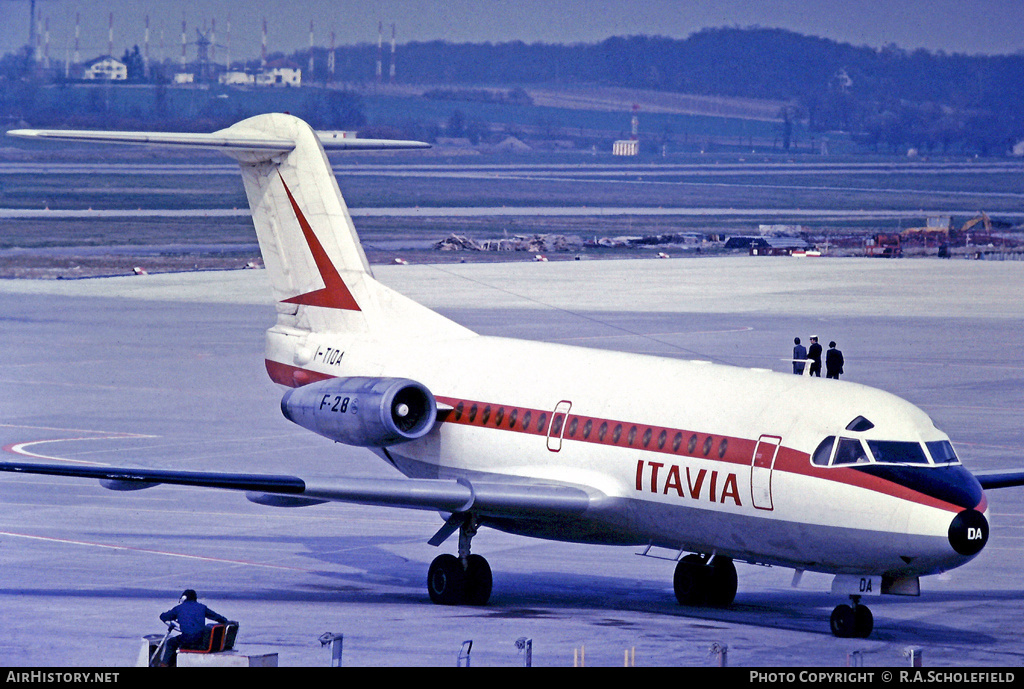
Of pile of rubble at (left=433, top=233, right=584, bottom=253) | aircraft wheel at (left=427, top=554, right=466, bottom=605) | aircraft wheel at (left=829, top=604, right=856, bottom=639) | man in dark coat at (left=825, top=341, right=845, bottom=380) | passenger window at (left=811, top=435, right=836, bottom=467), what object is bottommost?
pile of rubble at (left=433, top=233, right=584, bottom=253)

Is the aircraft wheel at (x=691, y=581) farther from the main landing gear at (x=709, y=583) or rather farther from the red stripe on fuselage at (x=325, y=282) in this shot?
the red stripe on fuselage at (x=325, y=282)

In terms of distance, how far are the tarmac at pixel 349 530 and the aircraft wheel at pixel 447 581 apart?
0.44 m

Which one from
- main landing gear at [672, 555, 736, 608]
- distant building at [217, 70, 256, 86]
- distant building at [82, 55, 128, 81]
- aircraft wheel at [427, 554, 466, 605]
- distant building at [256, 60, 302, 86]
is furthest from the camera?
distant building at [256, 60, 302, 86]

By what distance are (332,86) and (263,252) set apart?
145247mm

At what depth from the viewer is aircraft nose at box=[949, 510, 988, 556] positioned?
1841cm

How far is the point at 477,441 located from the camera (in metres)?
23.5

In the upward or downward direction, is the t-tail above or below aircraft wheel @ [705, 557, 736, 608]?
above

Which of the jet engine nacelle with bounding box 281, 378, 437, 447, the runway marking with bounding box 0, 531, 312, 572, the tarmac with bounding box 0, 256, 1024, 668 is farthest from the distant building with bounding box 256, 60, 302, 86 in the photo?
the jet engine nacelle with bounding box 281, 378, 437, 447

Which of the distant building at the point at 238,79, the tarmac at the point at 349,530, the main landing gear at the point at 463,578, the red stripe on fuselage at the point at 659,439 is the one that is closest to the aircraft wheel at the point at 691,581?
the tarmac at the point at 349,530

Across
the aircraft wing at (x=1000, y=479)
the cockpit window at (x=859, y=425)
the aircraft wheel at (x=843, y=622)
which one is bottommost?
the aircraft wheel at (x=843, y=622)

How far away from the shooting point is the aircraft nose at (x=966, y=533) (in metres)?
18.4

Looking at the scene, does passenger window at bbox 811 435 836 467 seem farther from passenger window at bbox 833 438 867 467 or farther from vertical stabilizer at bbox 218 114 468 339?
vertical stabilizer at bbox 218 114 468 339

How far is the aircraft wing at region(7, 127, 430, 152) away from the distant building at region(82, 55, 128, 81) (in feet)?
482

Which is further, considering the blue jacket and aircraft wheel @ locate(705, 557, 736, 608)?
aircraft wheel @ locate(705, 557, 736, 608)
